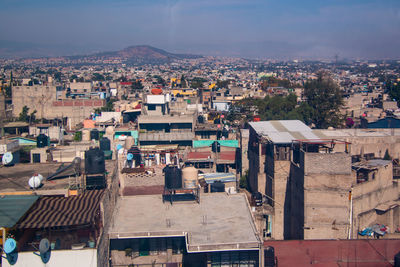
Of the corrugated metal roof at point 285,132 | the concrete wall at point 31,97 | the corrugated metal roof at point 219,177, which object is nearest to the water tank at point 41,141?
the corrugated metal roof at point 219,177

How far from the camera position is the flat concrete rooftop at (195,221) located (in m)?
6.67

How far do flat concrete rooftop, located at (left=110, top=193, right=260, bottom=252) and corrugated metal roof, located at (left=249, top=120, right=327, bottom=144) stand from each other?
12.3 ft

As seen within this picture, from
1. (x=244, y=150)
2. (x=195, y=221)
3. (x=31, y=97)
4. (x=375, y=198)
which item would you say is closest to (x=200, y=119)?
(x=244, y=150)

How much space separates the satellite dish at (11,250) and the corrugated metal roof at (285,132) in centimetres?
743

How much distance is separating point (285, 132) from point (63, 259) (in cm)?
824

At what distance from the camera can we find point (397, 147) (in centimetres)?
1562

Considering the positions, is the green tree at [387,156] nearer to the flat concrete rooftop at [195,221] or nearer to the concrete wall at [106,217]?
the flat concrete rooftop at [195,221]

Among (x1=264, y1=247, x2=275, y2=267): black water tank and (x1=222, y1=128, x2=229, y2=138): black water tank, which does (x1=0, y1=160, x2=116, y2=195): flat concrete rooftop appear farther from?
(x1=222, y1=128, x2=229, y2=138): black water tank

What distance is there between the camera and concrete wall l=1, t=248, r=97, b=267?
5992 millimetres

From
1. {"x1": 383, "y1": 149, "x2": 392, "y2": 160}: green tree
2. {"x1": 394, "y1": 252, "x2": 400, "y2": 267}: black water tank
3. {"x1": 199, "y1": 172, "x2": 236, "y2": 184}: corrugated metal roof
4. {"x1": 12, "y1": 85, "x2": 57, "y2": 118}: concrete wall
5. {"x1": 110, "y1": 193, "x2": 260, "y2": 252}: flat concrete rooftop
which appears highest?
{"x1": 12, "y1": 85, "x2": 57, "y2": 118}: concrete wall

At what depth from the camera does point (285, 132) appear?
1266 centimetres

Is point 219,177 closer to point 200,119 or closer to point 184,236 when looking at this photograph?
point 184,236

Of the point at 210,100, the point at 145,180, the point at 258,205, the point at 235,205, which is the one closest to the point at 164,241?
the point at 235,205

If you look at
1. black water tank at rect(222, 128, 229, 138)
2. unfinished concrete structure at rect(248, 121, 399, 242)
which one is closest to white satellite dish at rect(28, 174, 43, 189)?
unfinished concrete structure at rect(248, 121, 399, 242)
